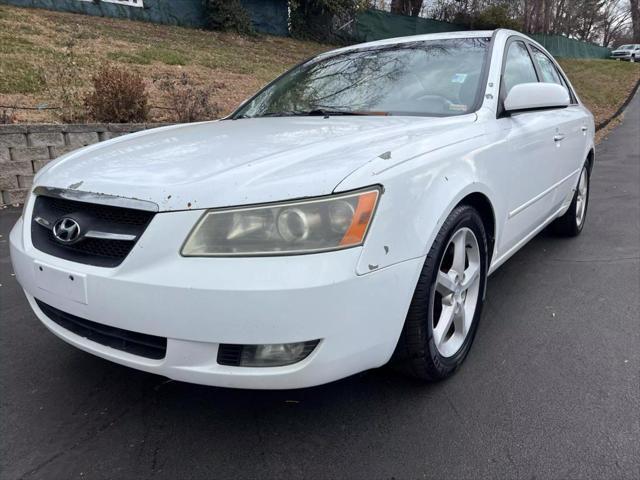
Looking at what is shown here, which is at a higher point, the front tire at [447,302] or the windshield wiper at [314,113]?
the windshield wiper at [314,113]

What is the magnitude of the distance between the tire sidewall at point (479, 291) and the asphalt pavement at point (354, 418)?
0.11 m

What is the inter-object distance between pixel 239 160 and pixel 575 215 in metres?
3.59

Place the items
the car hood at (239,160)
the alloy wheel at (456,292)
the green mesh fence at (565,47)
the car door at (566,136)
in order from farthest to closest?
the green mesh fence at (565,47) → the car door at (566,136) → the alloy wheel at (456,292) → the car hood at (239,160)

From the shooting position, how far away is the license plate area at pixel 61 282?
1809 millimetres

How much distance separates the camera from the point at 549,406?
2193 millimetres

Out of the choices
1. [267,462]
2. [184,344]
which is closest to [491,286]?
[267,462]

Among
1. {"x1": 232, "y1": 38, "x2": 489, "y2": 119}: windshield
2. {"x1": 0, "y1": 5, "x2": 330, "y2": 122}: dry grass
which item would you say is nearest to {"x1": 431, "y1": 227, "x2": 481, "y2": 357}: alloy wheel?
{"x1": 232, "y1": 38, "x2": 489, "y2": 119}: windshield

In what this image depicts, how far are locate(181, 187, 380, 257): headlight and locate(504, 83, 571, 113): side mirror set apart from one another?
4.67 ft

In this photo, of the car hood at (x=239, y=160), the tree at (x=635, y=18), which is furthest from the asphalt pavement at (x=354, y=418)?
the tree at (x=635, y=18)

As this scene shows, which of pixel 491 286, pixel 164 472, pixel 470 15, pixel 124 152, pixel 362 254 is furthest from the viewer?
pixel 470 15

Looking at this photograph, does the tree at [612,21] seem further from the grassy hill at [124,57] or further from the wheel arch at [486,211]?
the wheel arch at [486,211]

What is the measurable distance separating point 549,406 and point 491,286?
142 centimetres

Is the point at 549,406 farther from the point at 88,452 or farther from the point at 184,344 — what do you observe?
the point at 88,452

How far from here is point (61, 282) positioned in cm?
188
